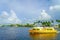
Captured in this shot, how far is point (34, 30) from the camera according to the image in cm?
13662

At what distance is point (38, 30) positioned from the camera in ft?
453

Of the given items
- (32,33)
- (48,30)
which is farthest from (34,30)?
(48,30)

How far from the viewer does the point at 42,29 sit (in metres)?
141

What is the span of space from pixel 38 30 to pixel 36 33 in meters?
2.58

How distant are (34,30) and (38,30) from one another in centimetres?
310

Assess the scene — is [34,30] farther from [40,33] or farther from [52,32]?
[52,32]

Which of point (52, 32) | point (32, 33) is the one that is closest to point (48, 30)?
point (52, 32)

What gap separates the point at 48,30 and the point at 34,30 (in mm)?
11588

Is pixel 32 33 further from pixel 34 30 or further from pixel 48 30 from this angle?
pixel 48 30

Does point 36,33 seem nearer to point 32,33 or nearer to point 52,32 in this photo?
point 32,33

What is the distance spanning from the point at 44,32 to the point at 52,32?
6.02m

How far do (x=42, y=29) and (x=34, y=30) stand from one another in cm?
702

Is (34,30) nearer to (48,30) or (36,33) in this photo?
(36,33)

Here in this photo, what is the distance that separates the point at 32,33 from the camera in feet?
447
